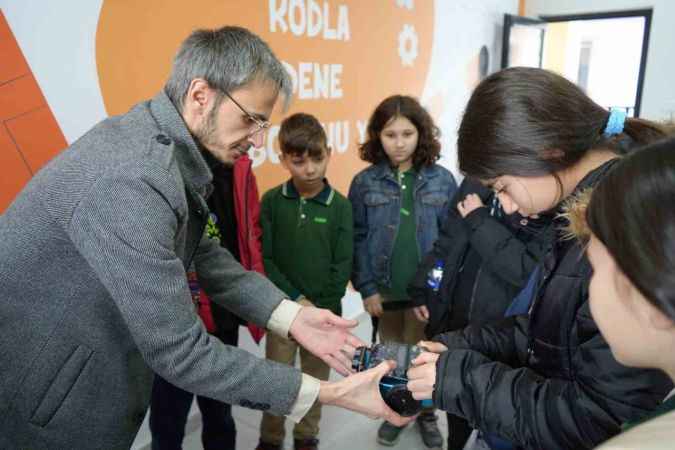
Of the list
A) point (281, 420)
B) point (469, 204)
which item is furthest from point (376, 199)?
point (281, 420)

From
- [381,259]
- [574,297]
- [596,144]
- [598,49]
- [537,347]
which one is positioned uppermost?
[596,144]

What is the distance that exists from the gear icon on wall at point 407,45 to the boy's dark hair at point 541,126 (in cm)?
265

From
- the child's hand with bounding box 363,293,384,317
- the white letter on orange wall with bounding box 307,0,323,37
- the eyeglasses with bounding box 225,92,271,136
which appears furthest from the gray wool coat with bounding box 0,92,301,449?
the white letter on orange wall with bounding box 307,0,323,37

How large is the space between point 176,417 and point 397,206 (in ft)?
4.26

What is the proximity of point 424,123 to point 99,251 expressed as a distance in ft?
5.86

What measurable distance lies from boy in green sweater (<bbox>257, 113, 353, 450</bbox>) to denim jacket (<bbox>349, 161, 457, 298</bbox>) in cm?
12

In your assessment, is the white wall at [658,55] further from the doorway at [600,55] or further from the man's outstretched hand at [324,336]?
the man's outstretched hand at [324,336]

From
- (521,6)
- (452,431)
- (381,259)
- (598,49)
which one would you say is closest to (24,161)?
(381,259)

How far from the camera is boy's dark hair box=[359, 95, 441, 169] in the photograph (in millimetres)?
2428

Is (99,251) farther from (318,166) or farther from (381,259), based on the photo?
(381,259)

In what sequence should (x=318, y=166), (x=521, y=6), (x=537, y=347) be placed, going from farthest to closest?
1. (x=521, y=6)
2. (x=318, y=166)
3. (x=537, y=347)

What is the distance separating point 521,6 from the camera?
555cm

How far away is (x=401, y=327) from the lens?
2.60 m

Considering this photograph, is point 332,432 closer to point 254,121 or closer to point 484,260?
point 484,260
